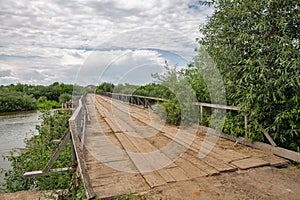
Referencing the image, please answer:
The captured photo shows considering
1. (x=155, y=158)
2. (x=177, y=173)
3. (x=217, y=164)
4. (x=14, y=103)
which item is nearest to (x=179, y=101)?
(x=155, y=158)

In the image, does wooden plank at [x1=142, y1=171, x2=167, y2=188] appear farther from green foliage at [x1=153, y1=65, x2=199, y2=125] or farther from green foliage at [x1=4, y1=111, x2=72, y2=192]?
green foliage at [x1=153, y1=65, x2=199, y2=125]

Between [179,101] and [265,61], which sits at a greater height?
[265,61]

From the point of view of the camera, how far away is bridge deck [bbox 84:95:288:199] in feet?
8.98

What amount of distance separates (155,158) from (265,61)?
2269 mm

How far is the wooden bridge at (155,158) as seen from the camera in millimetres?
2650

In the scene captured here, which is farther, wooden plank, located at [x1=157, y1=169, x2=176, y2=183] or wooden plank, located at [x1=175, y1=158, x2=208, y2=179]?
wooden plank, located at [x1=175, y1=158, x2=208, y2=179]

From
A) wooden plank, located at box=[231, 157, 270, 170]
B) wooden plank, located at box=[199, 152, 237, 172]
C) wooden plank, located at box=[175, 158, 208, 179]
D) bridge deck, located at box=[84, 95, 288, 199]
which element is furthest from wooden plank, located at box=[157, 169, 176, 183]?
wooden plank, located at box=[231, 157, 270, 170]

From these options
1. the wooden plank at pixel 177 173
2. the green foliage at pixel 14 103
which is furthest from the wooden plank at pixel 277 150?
the green foliage at pixel 14 103

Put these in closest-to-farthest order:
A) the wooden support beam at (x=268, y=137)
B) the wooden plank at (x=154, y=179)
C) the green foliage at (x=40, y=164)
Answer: the wooden plank at (x=154, y=179) → the green foliage at (x=40, y=164) → the wooden support beam at (x=268, y=137)

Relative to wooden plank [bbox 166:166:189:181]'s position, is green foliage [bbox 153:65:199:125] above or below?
above

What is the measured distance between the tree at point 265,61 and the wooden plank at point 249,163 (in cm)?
59

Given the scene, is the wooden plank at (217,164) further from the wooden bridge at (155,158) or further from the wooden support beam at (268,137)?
the wooden support beam at (268,137)

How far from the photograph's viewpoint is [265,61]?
357 centimetres

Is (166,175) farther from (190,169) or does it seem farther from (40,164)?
(40,164)
